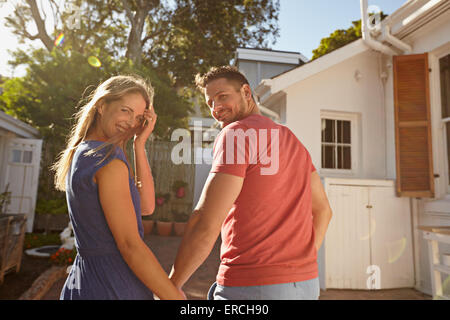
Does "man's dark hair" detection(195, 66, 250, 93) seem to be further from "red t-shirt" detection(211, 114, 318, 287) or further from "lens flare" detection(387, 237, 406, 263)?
"lens flare" detection(387, 237, 406, 263)

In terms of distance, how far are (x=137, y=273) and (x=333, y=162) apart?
15.5 feet

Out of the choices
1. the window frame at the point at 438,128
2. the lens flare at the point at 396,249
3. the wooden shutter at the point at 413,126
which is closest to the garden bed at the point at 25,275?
the lens flare at the point at 396,249

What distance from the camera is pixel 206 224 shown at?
1.01 meters

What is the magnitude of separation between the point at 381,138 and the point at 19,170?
802 cm

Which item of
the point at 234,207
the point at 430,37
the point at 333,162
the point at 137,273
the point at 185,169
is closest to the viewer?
the point at 137,273

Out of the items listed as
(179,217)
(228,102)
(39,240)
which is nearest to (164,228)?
(179,217)

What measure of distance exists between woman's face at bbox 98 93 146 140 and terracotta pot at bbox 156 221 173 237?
7.06 metres

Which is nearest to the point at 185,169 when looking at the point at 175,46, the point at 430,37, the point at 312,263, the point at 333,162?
the point at 333,162

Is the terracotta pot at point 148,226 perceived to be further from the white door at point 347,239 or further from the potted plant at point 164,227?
the white door at point 347,239

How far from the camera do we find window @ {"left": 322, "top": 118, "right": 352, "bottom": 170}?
511 centimetres

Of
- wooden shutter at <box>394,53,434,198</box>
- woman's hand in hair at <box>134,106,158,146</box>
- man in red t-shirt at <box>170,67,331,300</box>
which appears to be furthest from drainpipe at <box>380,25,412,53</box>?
woman's hand in hair at <box>134,106,158,146</box>

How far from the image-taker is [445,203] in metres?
4.09

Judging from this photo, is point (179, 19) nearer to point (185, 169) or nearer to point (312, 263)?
point (185, 169)

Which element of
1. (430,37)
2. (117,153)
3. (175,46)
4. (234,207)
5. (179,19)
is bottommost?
(234,207)
